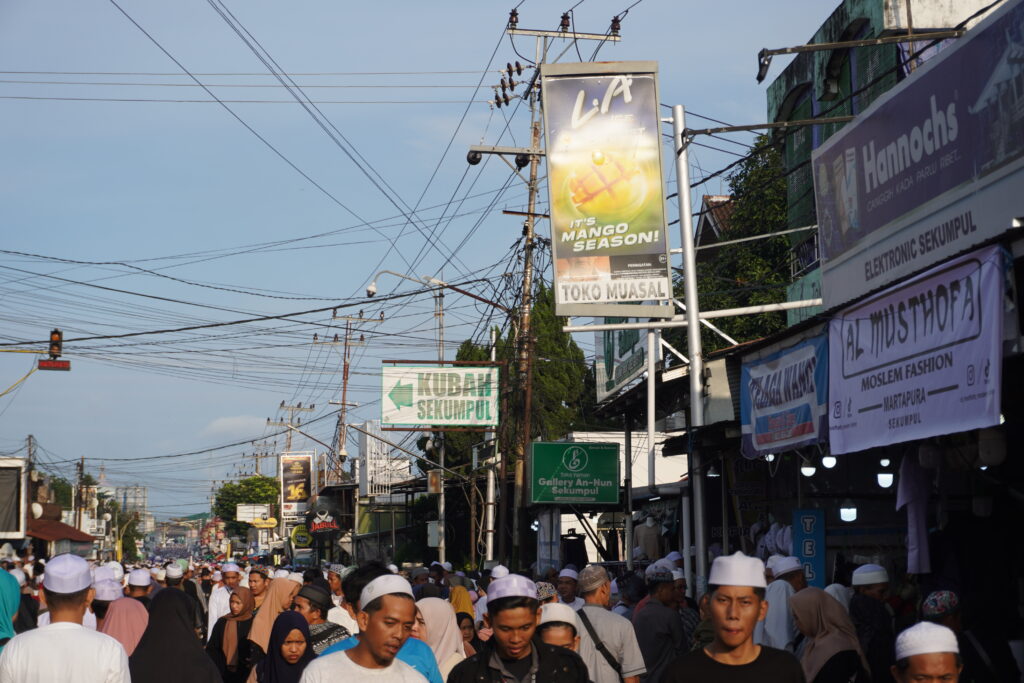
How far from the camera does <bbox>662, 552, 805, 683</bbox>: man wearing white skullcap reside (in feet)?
16.8

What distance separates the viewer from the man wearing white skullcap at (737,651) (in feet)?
16.8

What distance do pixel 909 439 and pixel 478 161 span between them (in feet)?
56.2

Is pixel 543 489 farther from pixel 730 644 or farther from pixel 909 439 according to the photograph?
pixel 730 644

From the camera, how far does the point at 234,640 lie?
436 inches

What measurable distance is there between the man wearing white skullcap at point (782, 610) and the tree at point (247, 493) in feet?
450

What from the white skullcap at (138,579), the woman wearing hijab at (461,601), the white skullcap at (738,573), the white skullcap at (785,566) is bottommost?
the woman wearing hijab at (461,601)

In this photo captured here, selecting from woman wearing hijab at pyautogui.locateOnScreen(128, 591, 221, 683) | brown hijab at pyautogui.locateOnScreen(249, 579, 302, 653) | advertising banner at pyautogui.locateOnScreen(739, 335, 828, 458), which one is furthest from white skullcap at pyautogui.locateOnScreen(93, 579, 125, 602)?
advertising banner at pyautogui.locateOnScreen(739, 335, 828, 458)

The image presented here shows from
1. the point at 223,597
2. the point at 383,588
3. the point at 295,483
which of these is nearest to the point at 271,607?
the point at 223,597

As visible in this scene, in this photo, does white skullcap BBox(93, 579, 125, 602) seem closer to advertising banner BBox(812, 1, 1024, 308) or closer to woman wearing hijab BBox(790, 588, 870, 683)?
woman wearing hijab BBox(790, 588, 870, 683)

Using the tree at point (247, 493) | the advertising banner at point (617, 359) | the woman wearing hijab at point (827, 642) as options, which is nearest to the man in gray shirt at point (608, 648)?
the woman wearing hijab at point (827, 642)

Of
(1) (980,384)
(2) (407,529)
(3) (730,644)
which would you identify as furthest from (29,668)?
(2) (407,529)

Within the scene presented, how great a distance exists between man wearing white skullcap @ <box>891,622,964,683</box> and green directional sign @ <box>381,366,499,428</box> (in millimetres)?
29689

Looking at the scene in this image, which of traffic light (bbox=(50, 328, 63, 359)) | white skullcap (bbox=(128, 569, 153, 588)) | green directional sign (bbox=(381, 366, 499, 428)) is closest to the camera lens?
white skullcap (bbox=(128, 569, 153, 588))

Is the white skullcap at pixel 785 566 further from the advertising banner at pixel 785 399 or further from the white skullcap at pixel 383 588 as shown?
the white skullcap at pixel 383 588
